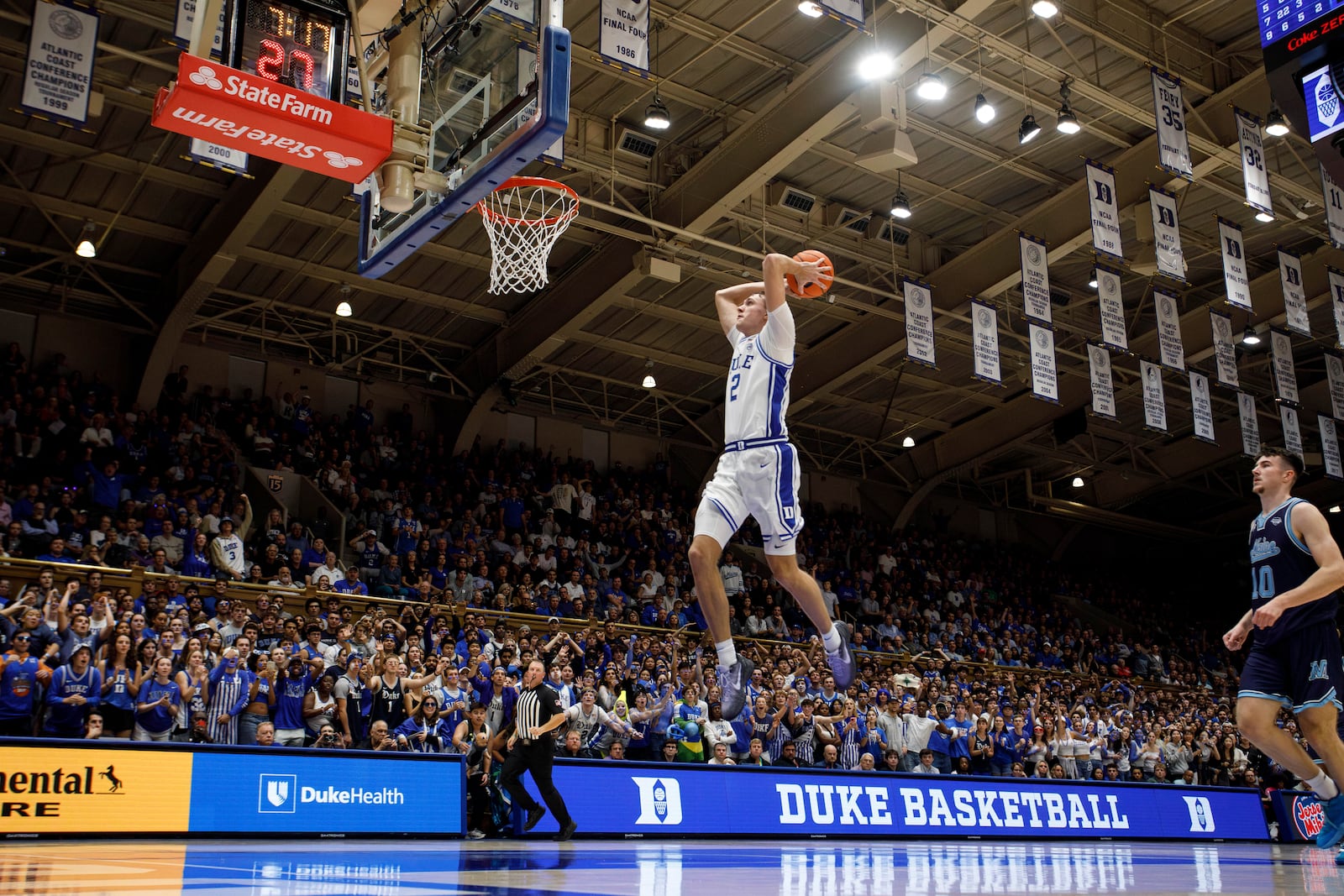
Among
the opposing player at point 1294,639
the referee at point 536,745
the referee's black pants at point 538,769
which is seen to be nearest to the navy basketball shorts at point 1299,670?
the opposing player at point 1294,639

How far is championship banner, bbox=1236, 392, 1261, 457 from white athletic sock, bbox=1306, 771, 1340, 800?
19.7 meters

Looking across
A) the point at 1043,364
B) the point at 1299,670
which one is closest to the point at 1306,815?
the point at 1043,364

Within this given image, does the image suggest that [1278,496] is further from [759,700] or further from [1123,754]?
[1123,754]

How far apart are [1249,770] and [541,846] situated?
17951 millimetres

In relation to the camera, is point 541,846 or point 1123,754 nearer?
point 541,846

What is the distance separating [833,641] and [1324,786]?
10.6 feet

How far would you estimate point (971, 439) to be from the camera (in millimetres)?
34375

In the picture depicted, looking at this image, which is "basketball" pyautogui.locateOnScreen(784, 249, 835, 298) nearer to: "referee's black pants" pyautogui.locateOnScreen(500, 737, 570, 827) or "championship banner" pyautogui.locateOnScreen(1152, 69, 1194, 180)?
"referee's black pants" pyautogui.locateOnScreen(500, 737, 570, 827)

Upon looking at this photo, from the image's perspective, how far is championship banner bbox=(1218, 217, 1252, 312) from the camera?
20609 mm

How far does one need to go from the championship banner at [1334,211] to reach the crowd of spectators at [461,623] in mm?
9543

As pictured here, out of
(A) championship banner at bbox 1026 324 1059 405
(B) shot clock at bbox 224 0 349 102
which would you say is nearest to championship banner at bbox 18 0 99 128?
(B) shot clock at bbox 224 0 349 102

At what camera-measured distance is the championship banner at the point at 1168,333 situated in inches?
891

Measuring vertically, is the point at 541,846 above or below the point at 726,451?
below

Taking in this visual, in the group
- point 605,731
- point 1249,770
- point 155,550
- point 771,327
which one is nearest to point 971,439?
point 1249,770
